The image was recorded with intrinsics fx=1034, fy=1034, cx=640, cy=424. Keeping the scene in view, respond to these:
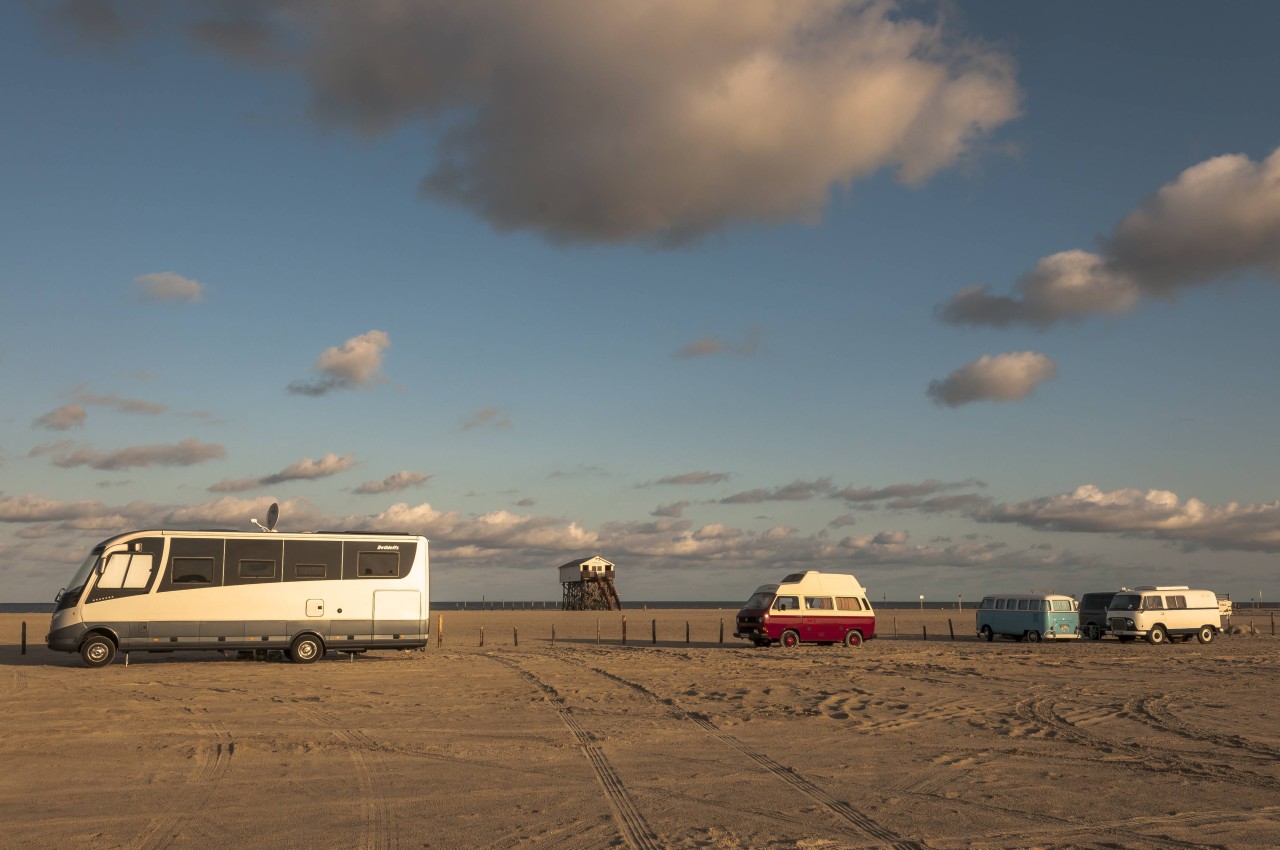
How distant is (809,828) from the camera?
32.4ft

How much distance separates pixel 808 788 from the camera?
1180 cm

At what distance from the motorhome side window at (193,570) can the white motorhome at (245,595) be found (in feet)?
0.09

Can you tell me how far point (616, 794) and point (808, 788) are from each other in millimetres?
2208

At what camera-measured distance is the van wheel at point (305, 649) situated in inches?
1145

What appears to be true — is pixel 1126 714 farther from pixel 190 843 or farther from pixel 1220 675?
pixel 190 843

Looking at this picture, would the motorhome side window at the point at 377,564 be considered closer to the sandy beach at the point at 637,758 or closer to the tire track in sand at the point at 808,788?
the sandy beach at the point at 637,758

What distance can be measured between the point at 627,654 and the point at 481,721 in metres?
16.4

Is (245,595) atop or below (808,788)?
atop

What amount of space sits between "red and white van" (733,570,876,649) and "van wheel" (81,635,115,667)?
2039 cm

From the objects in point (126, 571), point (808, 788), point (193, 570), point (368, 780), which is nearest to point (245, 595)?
point (193, 570)

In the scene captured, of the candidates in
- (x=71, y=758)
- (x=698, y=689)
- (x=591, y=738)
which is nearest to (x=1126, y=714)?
(x=698, y=689)

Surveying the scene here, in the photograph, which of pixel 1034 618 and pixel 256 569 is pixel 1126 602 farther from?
pixel 256 569

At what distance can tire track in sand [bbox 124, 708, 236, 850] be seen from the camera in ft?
31.0

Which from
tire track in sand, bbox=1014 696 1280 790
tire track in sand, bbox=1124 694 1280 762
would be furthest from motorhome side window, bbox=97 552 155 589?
tire track in sand, bbox=1124 694 1280 762
